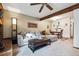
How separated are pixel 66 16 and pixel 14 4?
101cm

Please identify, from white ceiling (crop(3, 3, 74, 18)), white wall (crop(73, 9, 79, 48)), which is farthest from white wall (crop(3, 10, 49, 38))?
white wall (crop(73, 9, 79, 48))

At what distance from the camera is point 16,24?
175 centimetres

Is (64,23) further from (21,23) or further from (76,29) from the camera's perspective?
(21,23)

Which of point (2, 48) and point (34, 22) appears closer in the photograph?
point (2, 48)

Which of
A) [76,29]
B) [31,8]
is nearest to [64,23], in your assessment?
[76,29]

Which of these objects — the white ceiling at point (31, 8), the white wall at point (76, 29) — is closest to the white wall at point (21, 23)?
the white ceiling at point (31, 8)

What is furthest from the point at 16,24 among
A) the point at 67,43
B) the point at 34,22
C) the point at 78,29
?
the point at 78,29

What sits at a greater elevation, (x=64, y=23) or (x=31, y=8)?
(x=31, y=8)

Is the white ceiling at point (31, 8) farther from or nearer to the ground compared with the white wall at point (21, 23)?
farther from the ground

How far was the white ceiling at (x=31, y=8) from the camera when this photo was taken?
173cm

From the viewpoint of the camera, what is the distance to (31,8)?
1785 mm

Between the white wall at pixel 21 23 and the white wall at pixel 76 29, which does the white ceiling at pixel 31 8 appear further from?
the white wall at pixel 76 29

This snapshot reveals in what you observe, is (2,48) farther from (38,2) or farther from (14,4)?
(38,2)

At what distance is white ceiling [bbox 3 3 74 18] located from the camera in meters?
1.73
